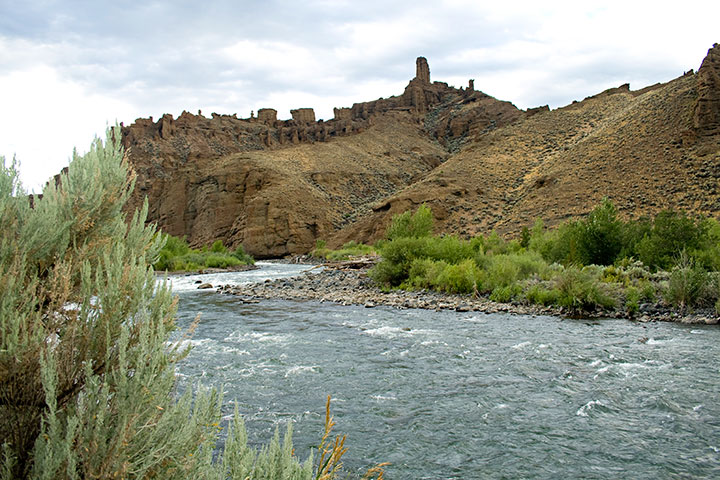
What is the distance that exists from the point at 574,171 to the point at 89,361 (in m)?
43.9

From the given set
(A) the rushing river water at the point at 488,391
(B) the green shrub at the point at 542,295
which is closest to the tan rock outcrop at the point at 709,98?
(B) the green shrub at the point at 542,295

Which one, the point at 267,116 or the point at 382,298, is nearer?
the point at 382,298

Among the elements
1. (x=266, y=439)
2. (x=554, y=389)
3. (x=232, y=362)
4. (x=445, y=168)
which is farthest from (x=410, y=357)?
(x=445, y=168)

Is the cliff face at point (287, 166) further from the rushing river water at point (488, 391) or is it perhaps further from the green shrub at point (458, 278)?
the rushing river water at point (488, 391)

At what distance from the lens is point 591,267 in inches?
727

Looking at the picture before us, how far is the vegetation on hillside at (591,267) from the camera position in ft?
47.9

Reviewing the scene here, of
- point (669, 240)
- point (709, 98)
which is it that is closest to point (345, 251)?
point (669, 240)

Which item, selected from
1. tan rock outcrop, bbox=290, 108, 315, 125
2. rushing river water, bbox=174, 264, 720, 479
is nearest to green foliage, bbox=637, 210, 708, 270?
rushing river water, bbox=174, 264, 720, 479

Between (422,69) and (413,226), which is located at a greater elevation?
(422,69)

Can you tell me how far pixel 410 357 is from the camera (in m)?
10.0

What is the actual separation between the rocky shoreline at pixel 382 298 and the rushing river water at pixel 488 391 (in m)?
1.15

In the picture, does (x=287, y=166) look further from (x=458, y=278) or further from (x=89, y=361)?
(x=89, y=361)

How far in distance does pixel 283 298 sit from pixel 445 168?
3990 cm

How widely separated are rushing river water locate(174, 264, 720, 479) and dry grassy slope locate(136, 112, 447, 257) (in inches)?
1902
